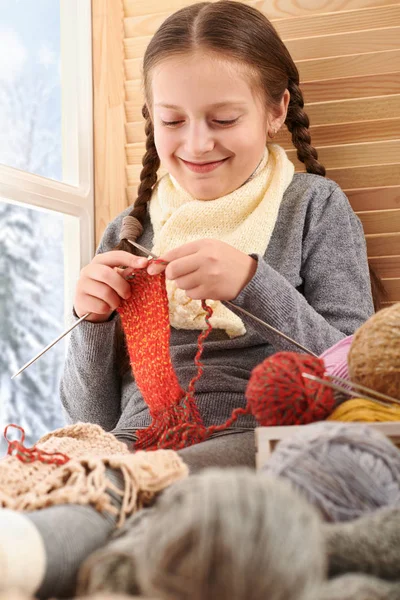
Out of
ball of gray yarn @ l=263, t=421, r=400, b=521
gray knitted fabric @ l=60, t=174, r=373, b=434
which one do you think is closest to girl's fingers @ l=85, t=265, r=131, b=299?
gray knitted fabric @ l=60, t=174, r=373, b=434

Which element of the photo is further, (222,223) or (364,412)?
(222,223)

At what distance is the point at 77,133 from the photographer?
5.28 feet

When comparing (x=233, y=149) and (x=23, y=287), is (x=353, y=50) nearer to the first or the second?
(x=233, y=149)

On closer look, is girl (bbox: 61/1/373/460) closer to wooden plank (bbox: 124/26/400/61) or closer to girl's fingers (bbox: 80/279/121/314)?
A: girl's fingers (bbox: 80/279/121/314)

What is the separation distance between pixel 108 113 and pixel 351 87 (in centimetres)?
52

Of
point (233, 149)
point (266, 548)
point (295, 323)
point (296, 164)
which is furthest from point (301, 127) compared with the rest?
point (266, 548)

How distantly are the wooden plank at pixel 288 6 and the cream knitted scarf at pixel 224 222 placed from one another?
1.10 feet

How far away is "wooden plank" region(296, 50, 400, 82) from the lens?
57.0 inches

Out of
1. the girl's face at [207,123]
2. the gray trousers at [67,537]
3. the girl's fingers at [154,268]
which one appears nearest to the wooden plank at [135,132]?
the girl's face at [207,123]

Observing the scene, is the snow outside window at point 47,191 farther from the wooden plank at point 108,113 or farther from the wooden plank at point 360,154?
the wooden plank at point 360,154

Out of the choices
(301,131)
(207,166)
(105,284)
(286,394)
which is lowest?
(286,394)

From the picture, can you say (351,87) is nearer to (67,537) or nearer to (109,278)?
(109,278)

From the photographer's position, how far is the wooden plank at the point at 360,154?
1448 millimetres

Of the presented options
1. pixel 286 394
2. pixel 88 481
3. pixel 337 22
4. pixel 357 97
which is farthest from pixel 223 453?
pixel 337 22
